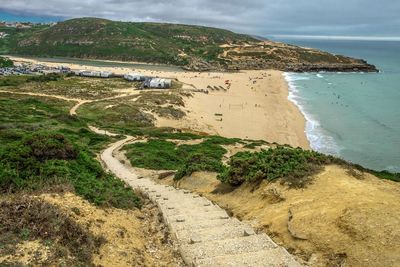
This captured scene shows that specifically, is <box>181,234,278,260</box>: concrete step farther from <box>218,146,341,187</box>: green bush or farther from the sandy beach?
the sandy beach

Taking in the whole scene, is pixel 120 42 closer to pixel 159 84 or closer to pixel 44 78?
pixel 44 78

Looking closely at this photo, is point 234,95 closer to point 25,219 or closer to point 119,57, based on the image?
point 25,219

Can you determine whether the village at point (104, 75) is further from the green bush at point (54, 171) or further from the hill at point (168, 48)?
the green bush at point (54, 171)

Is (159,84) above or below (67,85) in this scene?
above

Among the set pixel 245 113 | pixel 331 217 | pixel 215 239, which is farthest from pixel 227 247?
pixel 245 113

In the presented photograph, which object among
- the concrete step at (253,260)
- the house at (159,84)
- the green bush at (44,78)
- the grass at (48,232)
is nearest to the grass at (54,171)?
the grass at (48,232)

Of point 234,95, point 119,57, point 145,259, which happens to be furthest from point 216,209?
point 119,57
